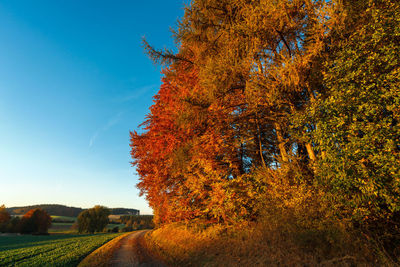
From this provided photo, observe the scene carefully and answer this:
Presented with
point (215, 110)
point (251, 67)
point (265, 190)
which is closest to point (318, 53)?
point (251, 67)

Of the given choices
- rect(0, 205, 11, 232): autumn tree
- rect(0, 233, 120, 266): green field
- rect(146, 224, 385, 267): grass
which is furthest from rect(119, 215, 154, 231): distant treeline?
rect(146, 224, 385, 267): grass

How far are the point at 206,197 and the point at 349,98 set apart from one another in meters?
8.24

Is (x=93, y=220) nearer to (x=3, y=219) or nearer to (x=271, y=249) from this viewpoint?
(x=3, y=219)

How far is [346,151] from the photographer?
4.88 metres

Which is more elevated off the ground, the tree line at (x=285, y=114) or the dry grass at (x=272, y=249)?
the tree line at (x=285, y=114)

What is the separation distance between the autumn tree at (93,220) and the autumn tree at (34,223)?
13.4 m

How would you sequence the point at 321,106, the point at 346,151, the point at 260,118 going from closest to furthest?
the point at 346,151 < the point at 321,106 < the point at 260,118

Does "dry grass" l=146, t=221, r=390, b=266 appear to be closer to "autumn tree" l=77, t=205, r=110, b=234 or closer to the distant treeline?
the distant treeline

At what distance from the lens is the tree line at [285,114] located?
4.85m

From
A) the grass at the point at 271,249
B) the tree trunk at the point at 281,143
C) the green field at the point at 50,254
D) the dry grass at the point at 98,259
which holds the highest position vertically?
the tree trunk at the point at 281,143

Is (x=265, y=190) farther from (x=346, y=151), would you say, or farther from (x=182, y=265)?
(x=182, y=265)

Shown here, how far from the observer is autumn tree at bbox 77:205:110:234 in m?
58.2

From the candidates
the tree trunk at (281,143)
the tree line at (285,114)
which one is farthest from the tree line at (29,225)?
the tree trunk at (281,143)

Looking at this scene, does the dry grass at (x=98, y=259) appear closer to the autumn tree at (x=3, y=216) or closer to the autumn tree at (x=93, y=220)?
the autumn tree at (x=93, y=220)
